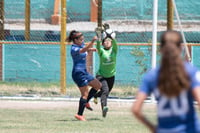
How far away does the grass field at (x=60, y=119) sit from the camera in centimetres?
1210

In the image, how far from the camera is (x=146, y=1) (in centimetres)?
2038

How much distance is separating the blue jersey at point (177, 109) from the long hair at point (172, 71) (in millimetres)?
64

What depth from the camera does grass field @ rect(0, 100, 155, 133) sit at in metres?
12.1

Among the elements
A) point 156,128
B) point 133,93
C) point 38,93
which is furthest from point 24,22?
point 156,128

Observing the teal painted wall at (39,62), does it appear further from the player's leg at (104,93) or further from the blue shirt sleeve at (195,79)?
the blue shirt sleeve at (195,79)

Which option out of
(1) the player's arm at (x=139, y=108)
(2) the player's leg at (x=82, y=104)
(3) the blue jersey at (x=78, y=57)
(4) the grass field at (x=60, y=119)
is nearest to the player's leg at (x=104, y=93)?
(4) the grass field at (x=60, y=119)

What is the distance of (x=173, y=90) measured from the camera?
5.63 metres

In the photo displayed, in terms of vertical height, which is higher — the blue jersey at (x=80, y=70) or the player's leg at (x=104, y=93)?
the blue jersey at (x=80, y=70)

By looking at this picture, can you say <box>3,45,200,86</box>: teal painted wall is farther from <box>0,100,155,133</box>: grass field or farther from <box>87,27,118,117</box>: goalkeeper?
<box>87,27,118,117</box>: goalkeeper

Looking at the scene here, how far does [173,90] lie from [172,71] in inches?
6.6

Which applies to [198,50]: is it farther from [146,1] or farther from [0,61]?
[0,61]

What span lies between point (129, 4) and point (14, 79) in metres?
3.90

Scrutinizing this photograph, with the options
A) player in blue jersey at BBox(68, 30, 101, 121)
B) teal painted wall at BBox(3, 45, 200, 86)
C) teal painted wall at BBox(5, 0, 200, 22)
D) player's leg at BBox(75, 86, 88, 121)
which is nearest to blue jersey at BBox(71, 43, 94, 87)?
player in blue jersey at BBox(68, 30, 101, 121)

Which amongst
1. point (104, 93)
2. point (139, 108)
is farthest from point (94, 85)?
point (139, 108)
